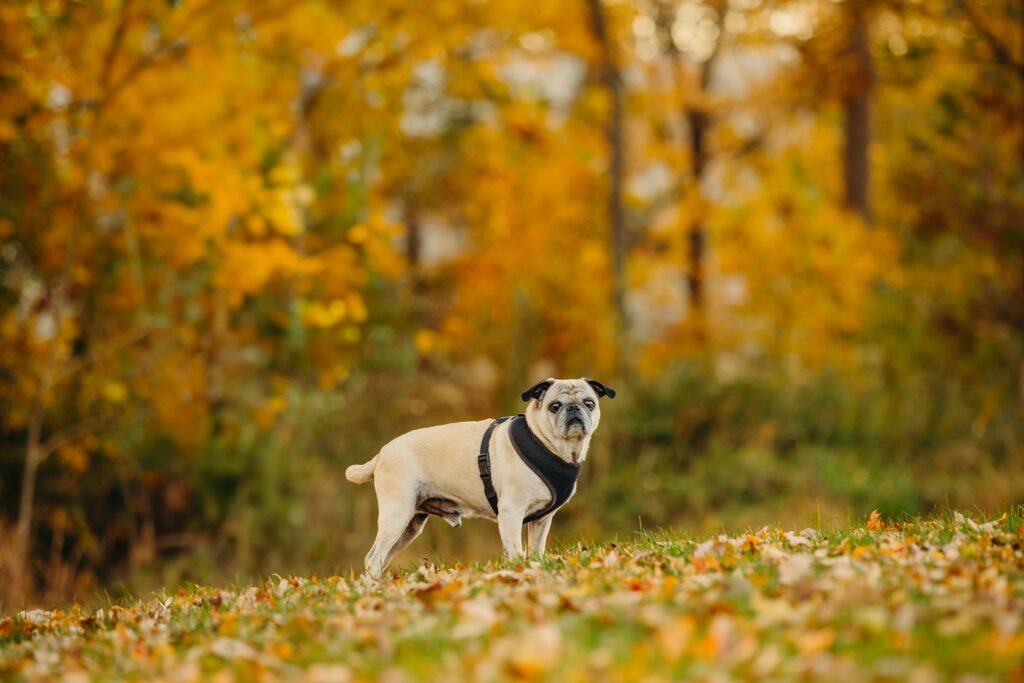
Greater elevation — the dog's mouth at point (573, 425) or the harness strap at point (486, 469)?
the dog's mouth at point (573, 425)

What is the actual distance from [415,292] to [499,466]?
18038mm

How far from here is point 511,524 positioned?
700cm

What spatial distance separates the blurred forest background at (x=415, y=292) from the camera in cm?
1497

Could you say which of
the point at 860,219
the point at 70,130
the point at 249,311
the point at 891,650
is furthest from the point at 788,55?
the point at 891,650

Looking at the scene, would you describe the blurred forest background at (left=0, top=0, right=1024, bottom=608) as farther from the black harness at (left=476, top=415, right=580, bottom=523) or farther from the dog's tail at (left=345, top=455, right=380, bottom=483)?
the black harness at (left=476, top=415, right=580, bottom=523)

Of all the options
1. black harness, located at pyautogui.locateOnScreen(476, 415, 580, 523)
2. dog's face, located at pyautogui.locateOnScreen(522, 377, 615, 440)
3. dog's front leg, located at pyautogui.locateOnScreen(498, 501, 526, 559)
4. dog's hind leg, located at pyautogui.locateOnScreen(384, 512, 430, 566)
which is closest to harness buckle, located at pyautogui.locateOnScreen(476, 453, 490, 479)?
black harness, located at pyautogui.locateOnScreen(476, 415, 580, 523)

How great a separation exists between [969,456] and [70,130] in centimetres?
1277

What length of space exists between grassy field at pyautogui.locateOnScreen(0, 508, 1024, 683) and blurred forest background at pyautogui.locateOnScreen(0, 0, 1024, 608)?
6325mm

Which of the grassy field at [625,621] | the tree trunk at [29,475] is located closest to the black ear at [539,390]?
the grassy field at [625,621]

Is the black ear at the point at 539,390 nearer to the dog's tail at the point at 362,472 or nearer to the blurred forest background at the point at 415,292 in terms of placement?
the dog's tail at the point at 362,472

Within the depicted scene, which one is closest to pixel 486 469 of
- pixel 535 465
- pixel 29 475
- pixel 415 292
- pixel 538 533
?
pixel 535 465

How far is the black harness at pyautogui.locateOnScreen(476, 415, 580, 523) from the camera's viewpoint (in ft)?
22.9

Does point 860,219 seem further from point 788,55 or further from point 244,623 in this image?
point 244,623

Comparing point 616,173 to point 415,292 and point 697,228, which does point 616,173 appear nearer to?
point 415,292
